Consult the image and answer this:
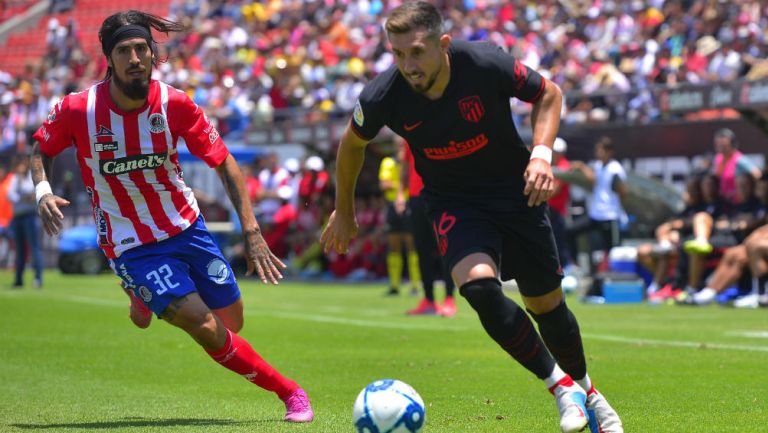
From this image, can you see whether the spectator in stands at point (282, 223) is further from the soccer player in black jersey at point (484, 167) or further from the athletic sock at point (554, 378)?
the athletic sock at point (554, 378)

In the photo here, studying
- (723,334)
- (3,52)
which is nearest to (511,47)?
(723,334)

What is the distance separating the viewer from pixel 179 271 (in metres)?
6.90

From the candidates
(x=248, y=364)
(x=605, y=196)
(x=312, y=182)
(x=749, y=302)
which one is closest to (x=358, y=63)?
(x=312, y=182)

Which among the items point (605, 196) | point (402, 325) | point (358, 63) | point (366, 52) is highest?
point (366, 52)

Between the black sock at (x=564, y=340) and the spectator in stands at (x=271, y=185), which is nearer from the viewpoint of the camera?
the black sock at (x=564, y=340)

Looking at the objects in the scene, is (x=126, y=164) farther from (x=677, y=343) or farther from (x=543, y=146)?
(x=677, y=343)

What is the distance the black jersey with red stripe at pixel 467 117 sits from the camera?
6051 millimetres

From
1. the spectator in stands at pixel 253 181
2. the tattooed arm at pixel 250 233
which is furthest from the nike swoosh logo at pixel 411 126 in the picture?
the spectator in stands at pixel 253 181

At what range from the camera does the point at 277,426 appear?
6.62 metres

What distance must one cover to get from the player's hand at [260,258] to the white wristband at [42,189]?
3.55ft

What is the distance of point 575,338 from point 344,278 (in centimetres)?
1746

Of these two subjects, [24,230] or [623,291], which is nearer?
[623,291]

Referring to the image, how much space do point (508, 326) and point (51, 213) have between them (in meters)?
2.49

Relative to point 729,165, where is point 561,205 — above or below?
below
